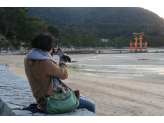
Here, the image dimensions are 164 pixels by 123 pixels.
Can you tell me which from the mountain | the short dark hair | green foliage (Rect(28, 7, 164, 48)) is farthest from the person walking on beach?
the mountain

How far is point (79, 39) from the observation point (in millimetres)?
65188

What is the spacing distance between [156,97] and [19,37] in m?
45.2

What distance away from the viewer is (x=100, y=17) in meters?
170

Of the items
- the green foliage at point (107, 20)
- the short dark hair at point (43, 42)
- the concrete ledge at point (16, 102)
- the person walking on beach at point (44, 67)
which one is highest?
the green foliage at point (107, 20)

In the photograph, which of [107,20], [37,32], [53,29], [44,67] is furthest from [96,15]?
[44,67]

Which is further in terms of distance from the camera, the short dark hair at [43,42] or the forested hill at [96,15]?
Result: the forested hill at [96,15]

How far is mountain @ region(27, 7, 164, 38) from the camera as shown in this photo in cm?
13716

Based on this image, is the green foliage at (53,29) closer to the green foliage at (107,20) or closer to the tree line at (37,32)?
the tree line at (37,32)

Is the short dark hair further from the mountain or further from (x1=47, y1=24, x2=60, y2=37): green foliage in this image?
the mountain

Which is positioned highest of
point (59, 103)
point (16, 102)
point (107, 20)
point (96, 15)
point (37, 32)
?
point (96, 15)

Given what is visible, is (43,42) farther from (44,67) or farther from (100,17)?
(100,17)

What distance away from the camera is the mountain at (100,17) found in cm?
13716

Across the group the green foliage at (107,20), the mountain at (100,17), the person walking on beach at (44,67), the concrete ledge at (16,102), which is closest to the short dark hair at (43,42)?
the person walking on beach at (44,67)
